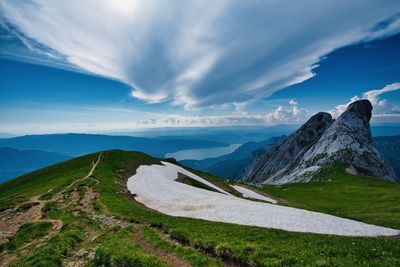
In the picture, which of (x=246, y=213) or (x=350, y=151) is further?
(x=350, y=151)

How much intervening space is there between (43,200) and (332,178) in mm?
112245

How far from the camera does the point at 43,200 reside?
126 ft

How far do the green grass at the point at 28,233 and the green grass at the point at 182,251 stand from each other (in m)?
11.3

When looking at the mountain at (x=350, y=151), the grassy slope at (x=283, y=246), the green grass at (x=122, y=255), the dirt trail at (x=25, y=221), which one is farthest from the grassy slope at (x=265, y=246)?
the mountain at (x=350, y=151)

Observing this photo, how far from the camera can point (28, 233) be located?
25.4 m

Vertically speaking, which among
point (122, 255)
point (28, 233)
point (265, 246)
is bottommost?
point (28, 233)

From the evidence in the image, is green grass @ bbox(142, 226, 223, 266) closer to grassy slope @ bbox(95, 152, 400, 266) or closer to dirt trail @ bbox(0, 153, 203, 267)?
dirt trail @ bbox(0, 153, 203, 267)

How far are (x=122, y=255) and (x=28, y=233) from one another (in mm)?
15316

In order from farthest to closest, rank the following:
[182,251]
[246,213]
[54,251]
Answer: [246,213] → [54,251] → [182,251]

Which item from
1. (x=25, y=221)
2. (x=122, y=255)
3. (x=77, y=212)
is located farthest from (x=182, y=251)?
(x=25, y=221)

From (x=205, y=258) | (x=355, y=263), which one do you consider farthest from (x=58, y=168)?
(x=355, y=263)

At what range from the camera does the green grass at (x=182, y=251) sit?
15.9 m

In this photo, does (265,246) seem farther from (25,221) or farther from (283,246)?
(25,221)

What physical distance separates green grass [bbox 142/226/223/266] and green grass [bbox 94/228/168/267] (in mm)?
1528
